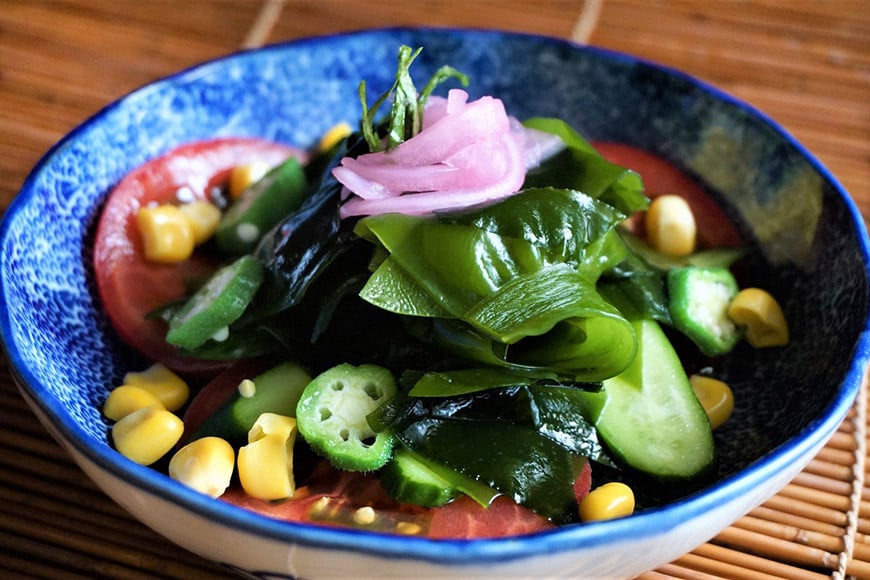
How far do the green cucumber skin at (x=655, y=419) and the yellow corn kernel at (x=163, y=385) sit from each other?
118cm

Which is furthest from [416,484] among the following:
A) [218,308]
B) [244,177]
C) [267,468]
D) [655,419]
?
[244,177]

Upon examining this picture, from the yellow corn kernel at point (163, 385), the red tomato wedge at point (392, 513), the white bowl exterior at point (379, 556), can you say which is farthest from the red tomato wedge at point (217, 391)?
the white bowl exterior at point (379, 556)

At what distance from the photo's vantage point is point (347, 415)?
7.52 feet

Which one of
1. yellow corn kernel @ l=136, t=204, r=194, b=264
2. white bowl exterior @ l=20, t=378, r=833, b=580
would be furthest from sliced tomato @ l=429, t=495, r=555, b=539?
yellow corn kernel @ l=136, t=204, r=194, b=264

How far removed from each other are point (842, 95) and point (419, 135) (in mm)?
2706

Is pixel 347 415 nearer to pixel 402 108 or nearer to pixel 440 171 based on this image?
pixel 440 171

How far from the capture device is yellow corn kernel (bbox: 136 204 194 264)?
296cm

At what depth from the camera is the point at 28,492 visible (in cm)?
259

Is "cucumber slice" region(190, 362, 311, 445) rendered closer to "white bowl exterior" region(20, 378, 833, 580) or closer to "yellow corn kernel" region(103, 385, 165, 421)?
"yellow corn kernel" region(103, 385, 165, 421)

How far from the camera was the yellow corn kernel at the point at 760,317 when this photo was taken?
111 inches

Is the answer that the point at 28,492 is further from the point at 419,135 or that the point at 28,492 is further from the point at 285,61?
the point at 285,61

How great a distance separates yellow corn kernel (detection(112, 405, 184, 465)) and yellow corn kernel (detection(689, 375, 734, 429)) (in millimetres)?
1487

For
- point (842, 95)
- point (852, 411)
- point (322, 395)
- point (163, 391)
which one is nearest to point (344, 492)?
point (322, 395)

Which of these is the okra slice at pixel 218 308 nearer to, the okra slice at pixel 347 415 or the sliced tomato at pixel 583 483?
the okra slice at pixel 347 415
